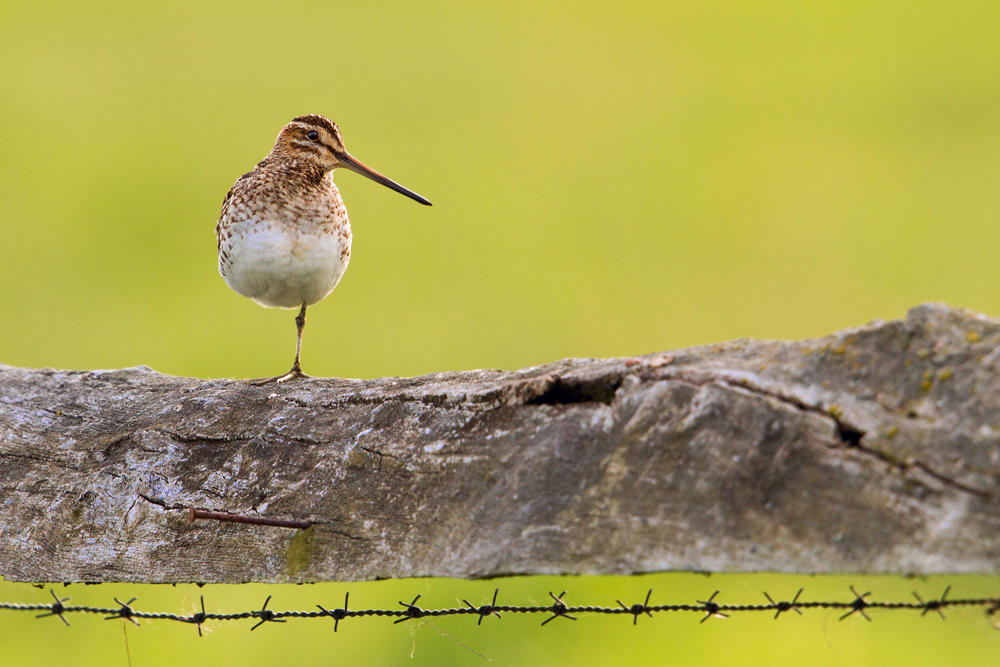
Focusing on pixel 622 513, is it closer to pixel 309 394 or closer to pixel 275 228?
pixel 309 394

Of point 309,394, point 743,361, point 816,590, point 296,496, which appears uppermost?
point 743,361

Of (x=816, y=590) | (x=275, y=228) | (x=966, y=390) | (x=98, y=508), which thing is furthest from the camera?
(x=816, y=590)

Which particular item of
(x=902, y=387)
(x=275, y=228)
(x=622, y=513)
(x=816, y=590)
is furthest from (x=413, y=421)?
(x=816, y=590)

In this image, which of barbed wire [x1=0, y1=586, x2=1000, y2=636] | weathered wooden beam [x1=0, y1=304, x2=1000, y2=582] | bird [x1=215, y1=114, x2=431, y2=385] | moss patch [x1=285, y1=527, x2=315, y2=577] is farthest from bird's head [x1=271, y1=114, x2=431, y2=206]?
moss patch [x1=285, y1=527, x2=315, y2=577]

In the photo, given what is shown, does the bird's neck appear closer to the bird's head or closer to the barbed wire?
the bird's head

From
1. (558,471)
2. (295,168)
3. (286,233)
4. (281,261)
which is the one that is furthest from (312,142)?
(558,471)

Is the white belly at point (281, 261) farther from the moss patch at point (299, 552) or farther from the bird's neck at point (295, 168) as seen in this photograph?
the moss patch at point (299, 552)
